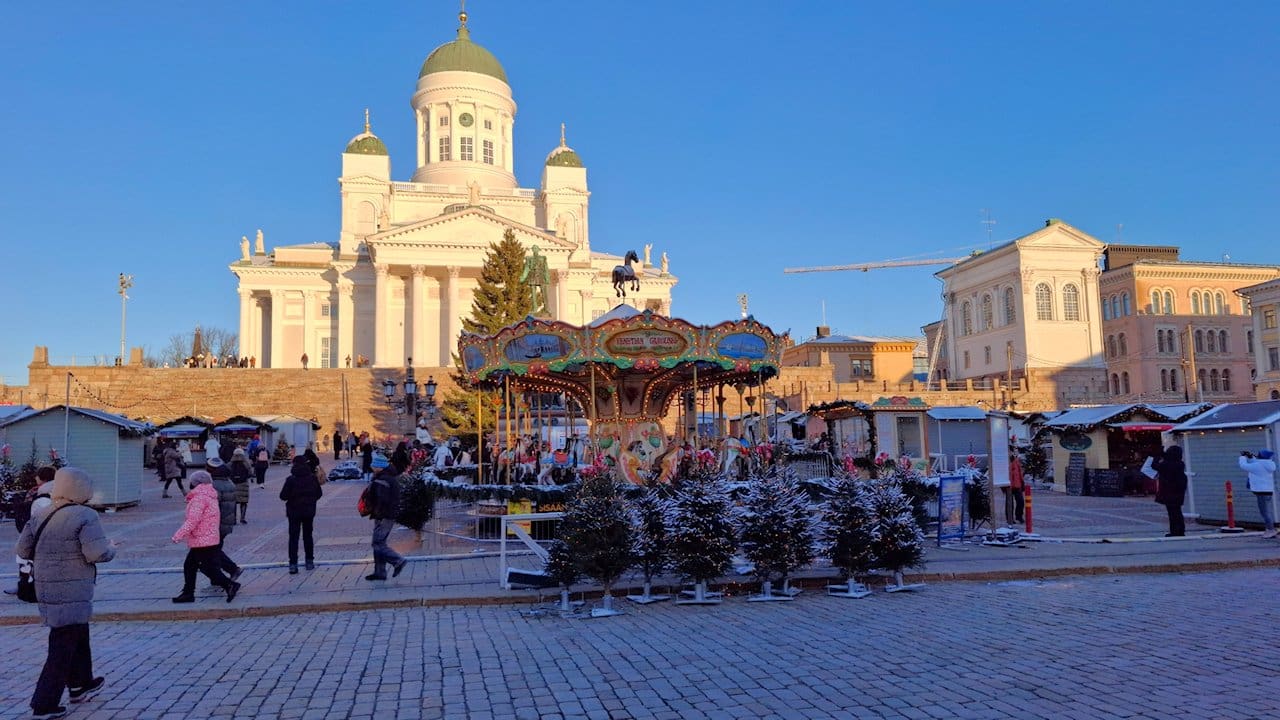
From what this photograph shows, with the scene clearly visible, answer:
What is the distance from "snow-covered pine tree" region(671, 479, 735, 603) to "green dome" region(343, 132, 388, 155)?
6180 cm

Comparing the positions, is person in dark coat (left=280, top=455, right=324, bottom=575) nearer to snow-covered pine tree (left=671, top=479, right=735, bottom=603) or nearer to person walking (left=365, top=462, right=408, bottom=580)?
person walking (left=365, top=462, right=408, bottom=580)

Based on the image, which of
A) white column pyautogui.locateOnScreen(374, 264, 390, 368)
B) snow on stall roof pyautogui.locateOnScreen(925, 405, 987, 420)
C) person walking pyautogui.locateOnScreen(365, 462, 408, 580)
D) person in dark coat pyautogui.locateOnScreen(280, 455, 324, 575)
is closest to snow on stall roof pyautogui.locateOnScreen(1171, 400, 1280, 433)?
snow on stall roof pyautogui.locateOnScreen(925, 405, 987, 420)

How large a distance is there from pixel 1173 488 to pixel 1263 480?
1.43 meters

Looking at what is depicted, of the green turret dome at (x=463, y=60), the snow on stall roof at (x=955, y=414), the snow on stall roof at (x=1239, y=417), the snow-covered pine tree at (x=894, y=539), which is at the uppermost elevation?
the green turret dome at (x=463, y=60)

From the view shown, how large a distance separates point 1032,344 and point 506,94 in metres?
45.2

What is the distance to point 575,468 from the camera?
58.9ft

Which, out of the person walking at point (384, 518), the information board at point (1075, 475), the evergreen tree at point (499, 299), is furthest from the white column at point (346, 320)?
the person walking at point (384, 518)

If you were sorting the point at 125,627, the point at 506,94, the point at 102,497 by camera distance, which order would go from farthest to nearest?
1. the point at 506,94
2. the point at 102,497
3. the point at 125,627

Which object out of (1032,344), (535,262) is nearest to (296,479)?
(535,262)

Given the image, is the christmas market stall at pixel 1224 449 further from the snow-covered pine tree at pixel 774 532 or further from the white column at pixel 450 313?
the white column at pixel 450 313

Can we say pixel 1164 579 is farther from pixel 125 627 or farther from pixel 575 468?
pixel 125 627

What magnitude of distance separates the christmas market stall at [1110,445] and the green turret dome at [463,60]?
184 feet

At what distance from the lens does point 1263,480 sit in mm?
13977

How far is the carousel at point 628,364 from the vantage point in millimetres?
16969
